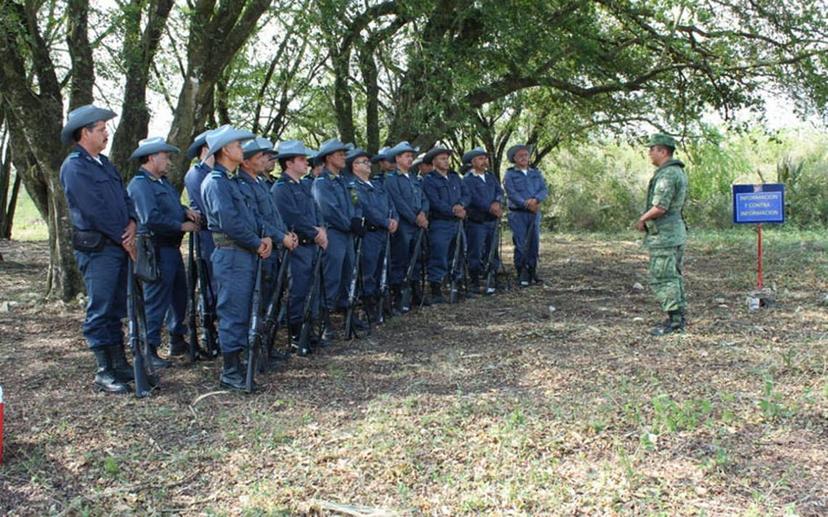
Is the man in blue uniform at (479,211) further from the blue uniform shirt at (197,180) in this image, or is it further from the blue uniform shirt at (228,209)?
the blue uniform shirt at (228,209)

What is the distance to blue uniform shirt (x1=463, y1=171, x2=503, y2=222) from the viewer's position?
407 inches

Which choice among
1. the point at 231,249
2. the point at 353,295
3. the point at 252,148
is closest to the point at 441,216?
the point at 353,295

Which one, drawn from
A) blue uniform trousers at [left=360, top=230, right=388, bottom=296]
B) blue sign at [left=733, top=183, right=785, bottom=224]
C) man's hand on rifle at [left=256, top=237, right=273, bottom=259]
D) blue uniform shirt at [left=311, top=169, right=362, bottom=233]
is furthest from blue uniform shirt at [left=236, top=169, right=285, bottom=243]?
blue sign at [left=733, top=183, right=785, bottom=224]

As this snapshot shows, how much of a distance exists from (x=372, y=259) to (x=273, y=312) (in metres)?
2.24

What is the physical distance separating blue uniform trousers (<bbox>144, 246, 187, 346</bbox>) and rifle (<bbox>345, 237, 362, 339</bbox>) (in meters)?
1.56

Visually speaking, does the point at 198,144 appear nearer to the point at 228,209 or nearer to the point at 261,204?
the point at 261,204

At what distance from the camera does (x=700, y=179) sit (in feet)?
70.6

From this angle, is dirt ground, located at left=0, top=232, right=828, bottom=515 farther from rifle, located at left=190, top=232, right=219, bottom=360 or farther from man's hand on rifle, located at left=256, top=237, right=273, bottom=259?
man's hand on rifle, located at left=256, top=237, right=273, bottom=259

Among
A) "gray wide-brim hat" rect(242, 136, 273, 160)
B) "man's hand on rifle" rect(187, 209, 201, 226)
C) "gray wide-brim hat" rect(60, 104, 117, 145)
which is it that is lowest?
"man's hand on rifle" rect(187, 209, 201, 226)

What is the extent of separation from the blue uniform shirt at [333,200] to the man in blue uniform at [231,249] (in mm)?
1910

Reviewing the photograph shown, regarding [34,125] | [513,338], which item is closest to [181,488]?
[513,338]

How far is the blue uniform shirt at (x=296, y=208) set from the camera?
7.31 metres

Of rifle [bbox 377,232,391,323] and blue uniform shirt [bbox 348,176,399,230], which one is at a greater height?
blue uniform shirt [bbox 348,176,399,230]

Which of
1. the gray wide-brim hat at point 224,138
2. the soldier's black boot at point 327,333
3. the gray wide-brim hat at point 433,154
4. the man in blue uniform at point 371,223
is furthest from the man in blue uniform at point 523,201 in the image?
the gray wide-brim hat at point 224,138
